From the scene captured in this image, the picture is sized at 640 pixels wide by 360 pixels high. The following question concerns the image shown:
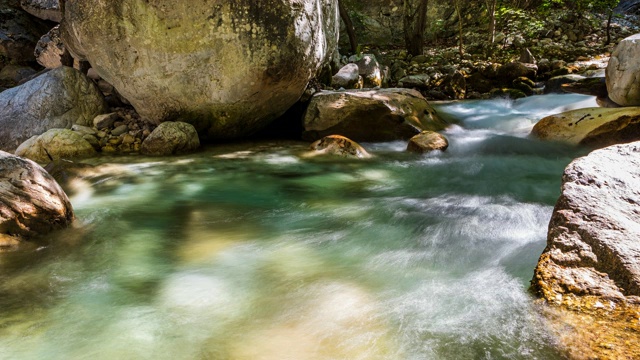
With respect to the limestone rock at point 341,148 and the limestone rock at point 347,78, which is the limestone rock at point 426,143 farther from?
the limestone rock at point 347,78

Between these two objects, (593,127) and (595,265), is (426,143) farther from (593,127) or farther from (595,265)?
(595,265)

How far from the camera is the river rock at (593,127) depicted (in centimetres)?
584

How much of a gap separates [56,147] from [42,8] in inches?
391

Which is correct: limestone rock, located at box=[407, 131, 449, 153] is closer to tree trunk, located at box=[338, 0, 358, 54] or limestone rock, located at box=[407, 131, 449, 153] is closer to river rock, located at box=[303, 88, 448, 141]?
river rock, located at box=[303, 88, 448, 141]

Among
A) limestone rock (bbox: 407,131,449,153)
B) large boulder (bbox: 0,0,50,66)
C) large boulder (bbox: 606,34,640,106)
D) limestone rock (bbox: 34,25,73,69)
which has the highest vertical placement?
large boulder (bbox: 0,0,50,66)

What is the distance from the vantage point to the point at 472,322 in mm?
1991

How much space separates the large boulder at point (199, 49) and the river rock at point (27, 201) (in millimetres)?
3227

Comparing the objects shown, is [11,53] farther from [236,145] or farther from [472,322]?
[472,322]

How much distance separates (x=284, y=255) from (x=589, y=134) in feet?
18.5

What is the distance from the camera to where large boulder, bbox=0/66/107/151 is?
6629 millimetres

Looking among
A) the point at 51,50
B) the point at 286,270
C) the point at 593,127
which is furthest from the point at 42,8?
the point at 593,127

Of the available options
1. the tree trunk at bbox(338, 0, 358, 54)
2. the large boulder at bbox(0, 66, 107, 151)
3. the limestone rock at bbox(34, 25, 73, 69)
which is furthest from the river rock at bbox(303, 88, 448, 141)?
the tree trunk at bbox(338, 0, 358, 54)

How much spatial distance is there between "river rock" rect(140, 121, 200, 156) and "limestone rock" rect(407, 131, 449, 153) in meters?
3.60

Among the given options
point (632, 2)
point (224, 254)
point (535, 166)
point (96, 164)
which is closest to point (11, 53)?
point (96, 164)
